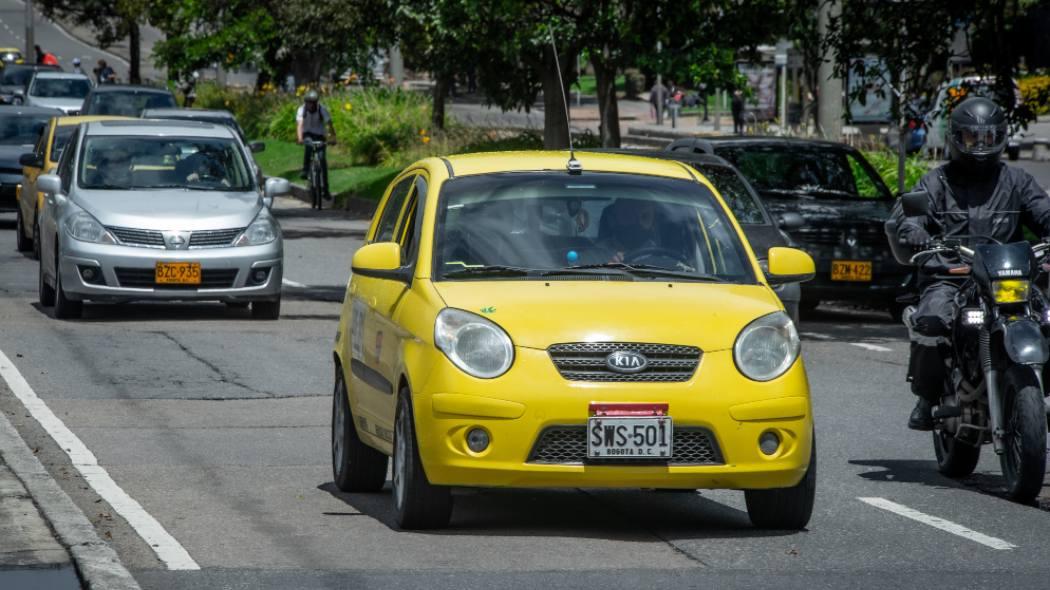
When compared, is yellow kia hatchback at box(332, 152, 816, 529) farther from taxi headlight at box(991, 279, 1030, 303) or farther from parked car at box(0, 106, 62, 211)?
parked car at box(0, 106, 62, 211)

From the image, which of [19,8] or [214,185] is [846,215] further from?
[19,8]

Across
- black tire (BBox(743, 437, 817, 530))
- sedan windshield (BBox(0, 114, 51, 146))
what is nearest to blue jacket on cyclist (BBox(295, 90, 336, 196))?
sedan windshield (BBox(0, 114, 51, 146))

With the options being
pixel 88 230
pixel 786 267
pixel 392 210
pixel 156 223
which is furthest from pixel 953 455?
pixel 88 230

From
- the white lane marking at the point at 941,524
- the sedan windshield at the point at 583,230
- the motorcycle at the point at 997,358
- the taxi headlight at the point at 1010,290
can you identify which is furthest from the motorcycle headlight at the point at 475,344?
the taxi headlight at the point at 1010,290

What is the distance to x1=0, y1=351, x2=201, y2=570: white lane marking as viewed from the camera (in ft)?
24.6

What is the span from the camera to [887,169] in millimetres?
26734

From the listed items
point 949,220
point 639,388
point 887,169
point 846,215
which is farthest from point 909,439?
point 887,169

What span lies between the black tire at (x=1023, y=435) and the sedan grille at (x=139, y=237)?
9.18 m

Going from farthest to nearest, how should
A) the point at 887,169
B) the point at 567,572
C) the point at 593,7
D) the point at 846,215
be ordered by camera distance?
the point at 887,169
the point at 593,7
the point at 846,215
the point at 567,572

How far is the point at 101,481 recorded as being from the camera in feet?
30.3

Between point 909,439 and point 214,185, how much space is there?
8365 millimetres

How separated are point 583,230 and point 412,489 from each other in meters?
1.38

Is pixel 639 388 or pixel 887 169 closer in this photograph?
pixel 639 388

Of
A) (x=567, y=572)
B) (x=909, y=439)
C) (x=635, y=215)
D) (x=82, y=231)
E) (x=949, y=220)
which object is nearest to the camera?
(x=567, y=572)
